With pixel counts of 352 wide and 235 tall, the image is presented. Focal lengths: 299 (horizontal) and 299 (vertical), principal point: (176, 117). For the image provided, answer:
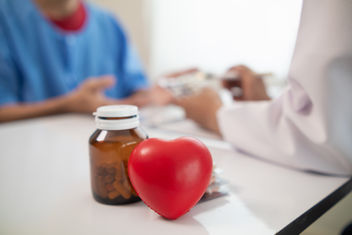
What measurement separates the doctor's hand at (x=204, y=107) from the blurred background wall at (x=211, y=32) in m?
0.11

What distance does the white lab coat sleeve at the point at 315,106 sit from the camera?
0.43 meters

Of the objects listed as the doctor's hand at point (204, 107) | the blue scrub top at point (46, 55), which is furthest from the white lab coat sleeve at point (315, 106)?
the blue scrub top at point (46, 55)

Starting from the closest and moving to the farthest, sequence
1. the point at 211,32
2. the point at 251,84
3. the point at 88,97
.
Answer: the point at 251,84 < the point at 88,97 < the point at 211,32

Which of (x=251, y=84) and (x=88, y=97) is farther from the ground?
(x=251, y=84)

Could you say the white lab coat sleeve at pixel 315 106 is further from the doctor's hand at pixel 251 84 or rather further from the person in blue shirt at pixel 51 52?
the person in blue shirt at pixel 51 52

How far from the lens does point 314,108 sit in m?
0.48

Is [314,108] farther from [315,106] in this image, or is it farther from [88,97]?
[88,97]

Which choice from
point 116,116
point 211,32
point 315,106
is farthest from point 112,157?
point 211,32

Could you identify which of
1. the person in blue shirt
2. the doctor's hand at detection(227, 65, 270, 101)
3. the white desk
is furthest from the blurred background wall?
the person in blue shirt

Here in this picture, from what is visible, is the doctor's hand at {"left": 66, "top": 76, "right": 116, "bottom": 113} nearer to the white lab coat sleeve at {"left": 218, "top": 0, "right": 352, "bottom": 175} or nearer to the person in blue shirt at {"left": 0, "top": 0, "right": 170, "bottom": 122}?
the person in blue shirt at {"left": 0, "top": 0, "right": 170, "bottom": 122}

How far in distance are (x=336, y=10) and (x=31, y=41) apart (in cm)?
135

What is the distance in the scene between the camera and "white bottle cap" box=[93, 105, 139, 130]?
1.21ft

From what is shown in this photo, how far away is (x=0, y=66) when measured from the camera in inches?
48.9

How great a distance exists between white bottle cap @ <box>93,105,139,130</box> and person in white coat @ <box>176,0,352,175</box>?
0.89 feet
